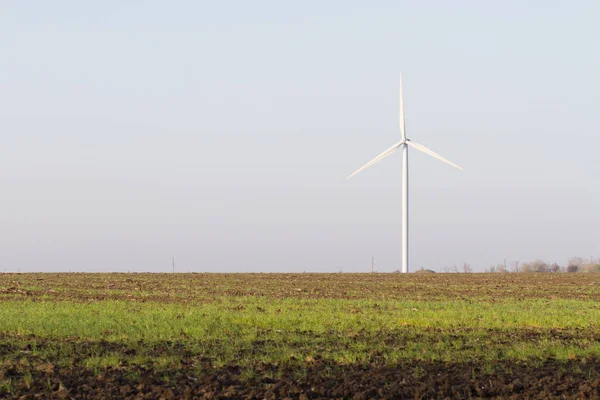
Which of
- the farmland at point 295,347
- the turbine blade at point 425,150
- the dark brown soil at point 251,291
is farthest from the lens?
the turbine blade at point 425,150

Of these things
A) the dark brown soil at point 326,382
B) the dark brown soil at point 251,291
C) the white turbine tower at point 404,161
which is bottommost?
the dark brown soil at point 326,382

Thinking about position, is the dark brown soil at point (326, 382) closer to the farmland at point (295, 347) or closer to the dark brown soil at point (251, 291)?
the farmland at point (295, 347)

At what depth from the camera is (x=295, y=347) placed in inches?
755

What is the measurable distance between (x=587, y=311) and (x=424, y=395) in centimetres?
1795

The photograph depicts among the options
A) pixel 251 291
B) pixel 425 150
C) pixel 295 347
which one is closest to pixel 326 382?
pixel 295 347

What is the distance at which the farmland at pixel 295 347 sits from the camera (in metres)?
14.3

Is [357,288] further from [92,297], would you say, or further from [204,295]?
[92,297]

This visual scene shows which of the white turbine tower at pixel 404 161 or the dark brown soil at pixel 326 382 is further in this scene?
the white turbine tower at pixel 404 161

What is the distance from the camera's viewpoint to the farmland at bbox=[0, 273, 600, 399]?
14.3m

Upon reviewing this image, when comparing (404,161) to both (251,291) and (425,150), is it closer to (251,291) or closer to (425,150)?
(425,150)

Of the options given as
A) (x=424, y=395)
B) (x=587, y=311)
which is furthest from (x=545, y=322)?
(x=424, y=395)

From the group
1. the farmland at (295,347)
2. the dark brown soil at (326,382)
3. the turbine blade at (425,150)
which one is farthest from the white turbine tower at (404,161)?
the dark brown soil at (326,382)

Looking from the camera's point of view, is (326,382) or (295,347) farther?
(295,347)

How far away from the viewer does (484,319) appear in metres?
25.8
